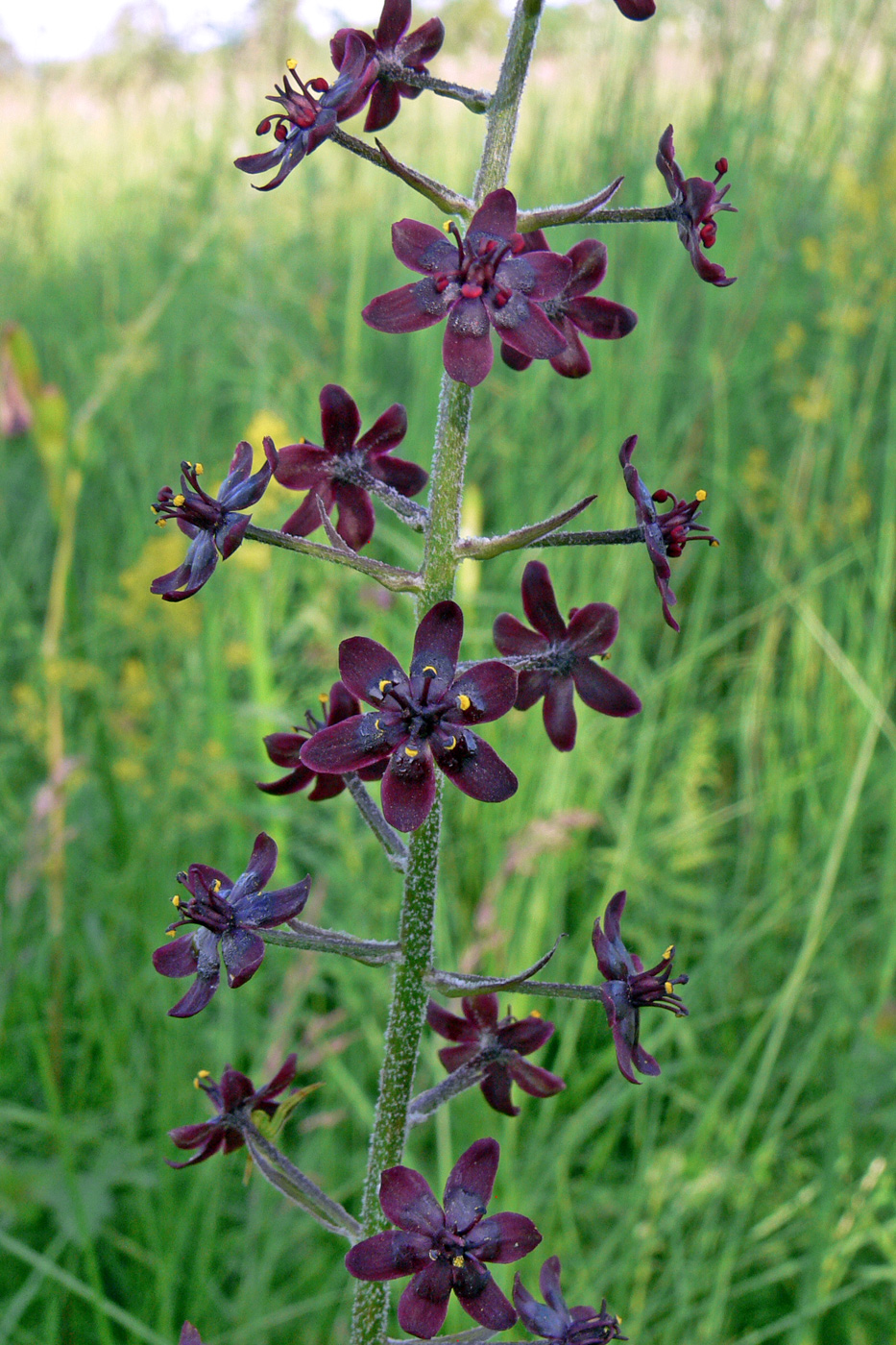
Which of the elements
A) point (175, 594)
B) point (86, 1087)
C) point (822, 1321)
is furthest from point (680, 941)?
point (175, 594)

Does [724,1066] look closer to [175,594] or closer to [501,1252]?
[501,1252]

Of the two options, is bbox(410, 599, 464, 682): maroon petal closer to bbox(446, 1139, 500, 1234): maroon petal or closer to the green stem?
the green stem

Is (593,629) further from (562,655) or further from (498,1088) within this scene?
(498,1088)

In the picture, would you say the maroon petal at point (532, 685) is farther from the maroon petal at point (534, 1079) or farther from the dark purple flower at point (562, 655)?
the maroon petal at point (534, 1079)

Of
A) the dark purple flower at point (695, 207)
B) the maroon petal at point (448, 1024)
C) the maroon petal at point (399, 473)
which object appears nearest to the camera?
the dark purple flower at point (695, 207)

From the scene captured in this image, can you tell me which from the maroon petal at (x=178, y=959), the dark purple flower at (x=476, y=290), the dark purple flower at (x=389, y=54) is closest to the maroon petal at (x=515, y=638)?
the dark purple flower at (x=476, y=290)

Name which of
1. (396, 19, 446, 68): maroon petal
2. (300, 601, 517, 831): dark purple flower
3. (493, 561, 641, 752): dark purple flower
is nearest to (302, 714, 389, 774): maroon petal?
(300, 601, 517, 831): dark purple flower
